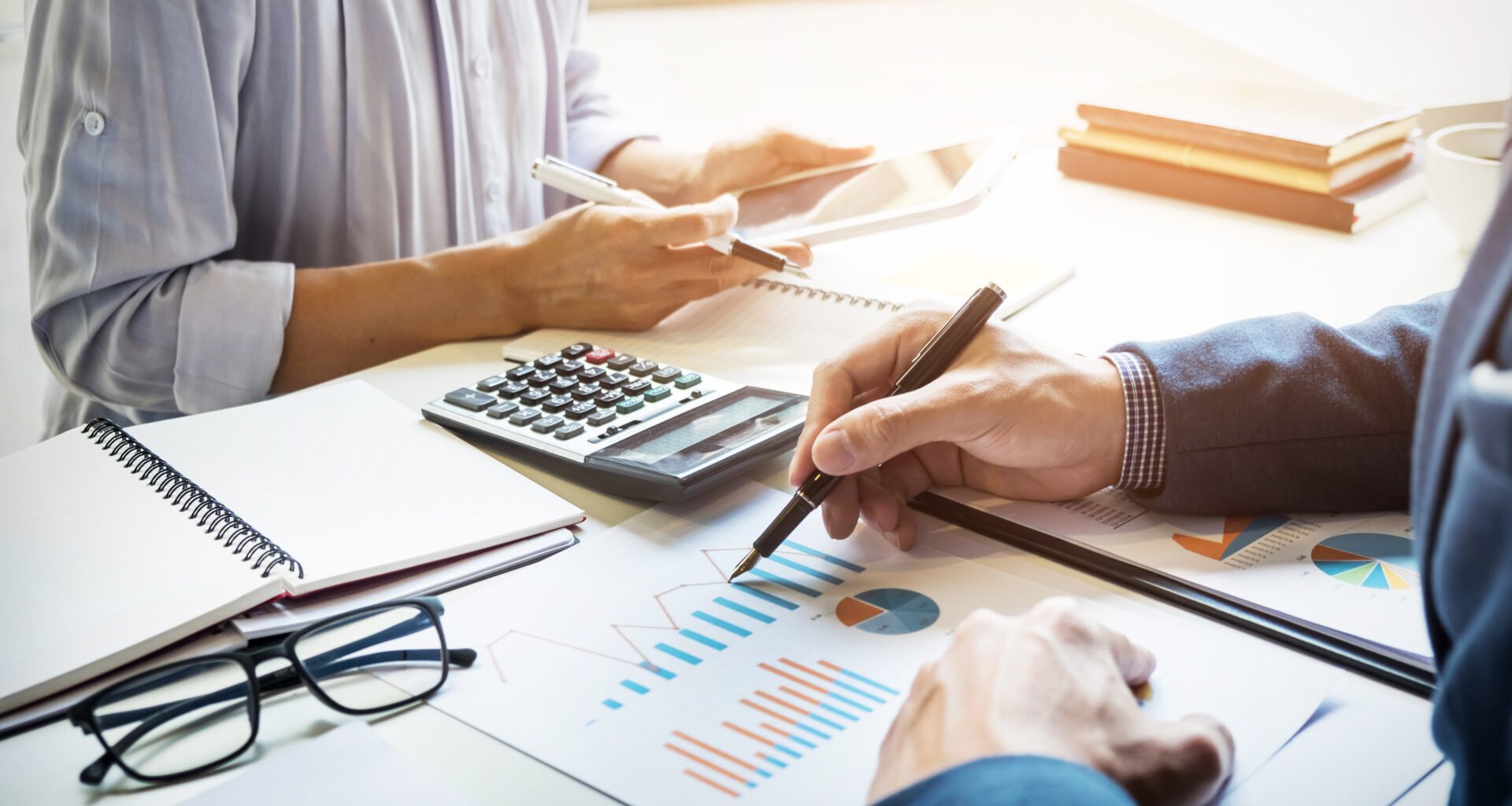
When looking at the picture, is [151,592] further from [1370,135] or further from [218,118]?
[1370,135]

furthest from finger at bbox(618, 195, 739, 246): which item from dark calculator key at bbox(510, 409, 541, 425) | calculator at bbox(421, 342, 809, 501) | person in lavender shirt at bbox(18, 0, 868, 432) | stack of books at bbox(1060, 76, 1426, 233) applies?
stack of books at bbox(1060, 76, 1426, 233)

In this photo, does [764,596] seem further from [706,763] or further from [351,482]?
[351,482]

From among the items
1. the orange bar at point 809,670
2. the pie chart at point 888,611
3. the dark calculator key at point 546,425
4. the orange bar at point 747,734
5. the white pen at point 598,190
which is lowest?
the orange bar at point 747,734

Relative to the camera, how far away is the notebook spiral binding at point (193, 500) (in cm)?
63

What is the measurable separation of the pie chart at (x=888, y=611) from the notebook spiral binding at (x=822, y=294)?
1.35 ft

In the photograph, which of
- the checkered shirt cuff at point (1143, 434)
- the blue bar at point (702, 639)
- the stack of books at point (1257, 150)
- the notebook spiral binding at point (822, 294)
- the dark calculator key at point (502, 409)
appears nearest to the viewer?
the blue bar at point (702, 639)

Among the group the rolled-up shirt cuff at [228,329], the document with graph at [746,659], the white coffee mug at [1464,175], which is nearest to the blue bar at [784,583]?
the document with graph at [746,659]

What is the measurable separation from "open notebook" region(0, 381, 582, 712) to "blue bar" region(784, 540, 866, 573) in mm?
133

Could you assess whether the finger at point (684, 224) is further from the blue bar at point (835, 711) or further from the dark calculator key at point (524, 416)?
the blue bar at point (835, 711)

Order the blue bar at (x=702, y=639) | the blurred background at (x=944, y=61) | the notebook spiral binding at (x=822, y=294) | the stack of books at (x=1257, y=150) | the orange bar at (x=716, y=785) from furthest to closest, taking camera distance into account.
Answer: the blurred background at (x=944, y=61) → the stack of books at (x=1257, y=150) → the notebook spiral binding at (x=822, y=294) → the blue bar at (x=702, y=639) → the orange bar at (x=716, y=785)

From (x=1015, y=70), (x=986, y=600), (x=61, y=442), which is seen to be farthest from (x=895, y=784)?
(x=1015, y=70)

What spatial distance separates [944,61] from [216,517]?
1745 mm

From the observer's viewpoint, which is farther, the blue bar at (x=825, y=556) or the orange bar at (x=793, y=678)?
the blue bar at (x=825, y=556)

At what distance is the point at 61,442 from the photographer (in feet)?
2.51
